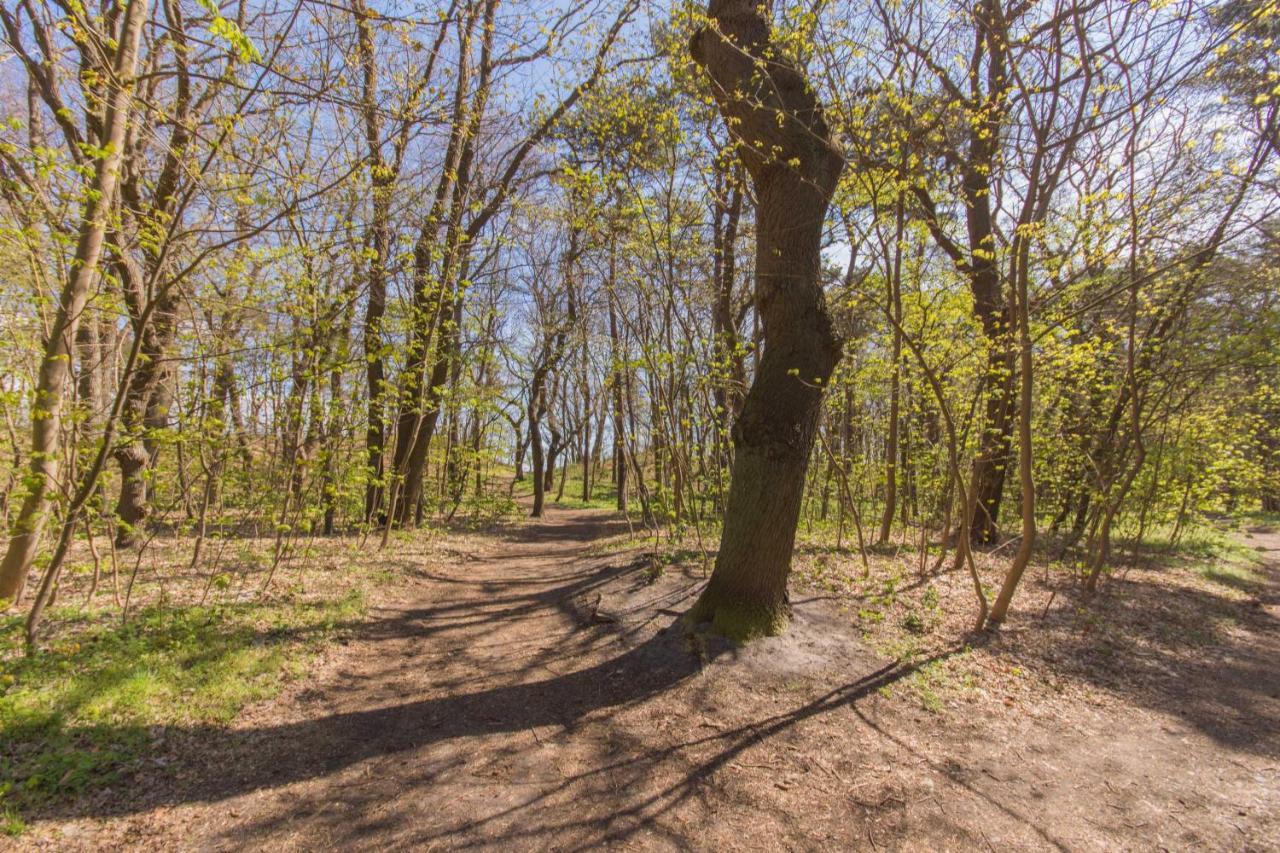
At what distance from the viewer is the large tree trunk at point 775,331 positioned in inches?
182

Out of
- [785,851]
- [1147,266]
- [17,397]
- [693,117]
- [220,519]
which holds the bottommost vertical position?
[785,851]

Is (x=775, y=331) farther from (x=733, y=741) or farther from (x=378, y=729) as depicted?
(x=378, y=729)

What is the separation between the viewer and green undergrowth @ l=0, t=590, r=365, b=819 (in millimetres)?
2875

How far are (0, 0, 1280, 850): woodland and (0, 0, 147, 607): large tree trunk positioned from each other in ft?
0.09

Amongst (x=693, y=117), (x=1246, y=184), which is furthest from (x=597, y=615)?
(x=1246, y=184)

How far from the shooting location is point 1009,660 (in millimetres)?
4781

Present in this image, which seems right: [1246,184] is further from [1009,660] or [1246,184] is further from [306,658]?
[306,658]

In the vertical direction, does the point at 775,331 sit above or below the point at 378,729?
above

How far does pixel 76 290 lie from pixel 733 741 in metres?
5.44

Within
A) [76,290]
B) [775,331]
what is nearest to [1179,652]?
[775,331]

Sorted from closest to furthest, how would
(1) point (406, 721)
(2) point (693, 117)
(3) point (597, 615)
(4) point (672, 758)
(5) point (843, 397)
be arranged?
(4) point (672, 758)
(1) point (406, 721)
(3) point (597, 615)
(2) point (693, 117)
(5) point (843, 397)

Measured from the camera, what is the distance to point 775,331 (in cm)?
473

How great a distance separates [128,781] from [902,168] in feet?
22.9

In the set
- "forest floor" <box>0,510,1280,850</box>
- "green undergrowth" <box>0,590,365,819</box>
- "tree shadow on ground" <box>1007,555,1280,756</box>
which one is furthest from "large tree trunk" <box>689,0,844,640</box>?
"green undergrowth" <box>0,590,365,819</box>
